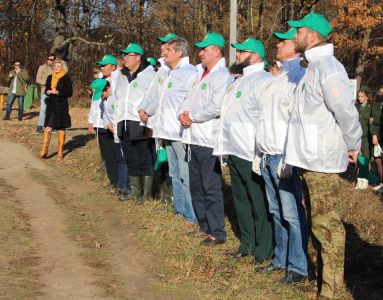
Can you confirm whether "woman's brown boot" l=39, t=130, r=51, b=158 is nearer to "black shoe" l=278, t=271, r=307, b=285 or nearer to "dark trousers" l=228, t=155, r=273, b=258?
"dark trousers" l=228, t=155, r=273, b=258

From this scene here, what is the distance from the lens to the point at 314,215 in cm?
486

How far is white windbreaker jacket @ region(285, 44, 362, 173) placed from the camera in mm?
4598

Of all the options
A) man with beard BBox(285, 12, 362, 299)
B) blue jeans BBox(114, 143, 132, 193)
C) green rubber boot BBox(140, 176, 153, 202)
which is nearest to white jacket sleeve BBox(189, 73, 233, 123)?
man with beard BBox(285, 12, 362, 299)

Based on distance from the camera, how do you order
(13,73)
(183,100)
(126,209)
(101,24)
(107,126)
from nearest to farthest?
(183,100)
(126,209)
(107,126)
(13,73)
(101,24)

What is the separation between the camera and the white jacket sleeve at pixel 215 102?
654 centimetres

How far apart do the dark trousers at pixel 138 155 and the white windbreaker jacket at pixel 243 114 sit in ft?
9.02

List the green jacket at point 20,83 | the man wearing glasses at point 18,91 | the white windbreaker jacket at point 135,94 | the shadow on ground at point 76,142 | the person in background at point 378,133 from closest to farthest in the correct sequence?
the white windbreaker jacket at point 135,94
the person in background at point 378,133
the shadow on ground at point 76,142
the man wearing glasses at point 18,91
the green jacket at point 20,83

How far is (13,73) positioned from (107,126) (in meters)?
11.6

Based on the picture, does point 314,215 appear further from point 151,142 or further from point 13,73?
point 13,73

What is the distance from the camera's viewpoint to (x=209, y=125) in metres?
6.71

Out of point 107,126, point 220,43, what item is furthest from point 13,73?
point 220,43

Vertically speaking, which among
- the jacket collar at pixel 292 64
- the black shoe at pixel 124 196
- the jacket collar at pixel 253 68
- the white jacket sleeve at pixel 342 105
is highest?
the jacket collar at pixel 292 64

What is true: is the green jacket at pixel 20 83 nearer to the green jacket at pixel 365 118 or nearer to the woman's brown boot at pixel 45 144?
the woman's brown boot at pixel 45 144

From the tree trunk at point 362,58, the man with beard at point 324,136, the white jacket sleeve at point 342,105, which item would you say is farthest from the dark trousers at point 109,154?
the tree trunk at point 362,58
